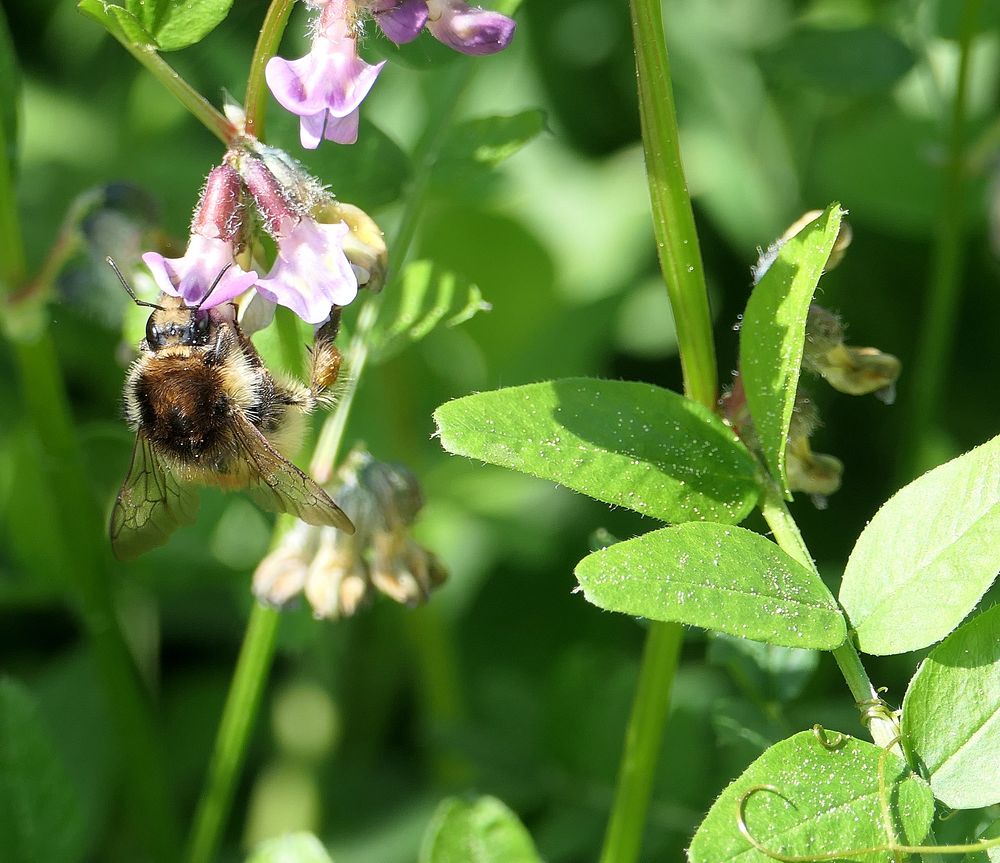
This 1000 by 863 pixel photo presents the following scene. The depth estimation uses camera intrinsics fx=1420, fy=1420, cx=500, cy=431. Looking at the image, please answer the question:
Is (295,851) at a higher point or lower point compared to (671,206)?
lower

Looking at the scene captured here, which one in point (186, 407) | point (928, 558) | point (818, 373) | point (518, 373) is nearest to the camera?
point (928, 558)

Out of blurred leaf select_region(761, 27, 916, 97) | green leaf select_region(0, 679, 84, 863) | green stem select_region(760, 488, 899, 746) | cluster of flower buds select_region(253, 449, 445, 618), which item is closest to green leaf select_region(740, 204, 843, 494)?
green stem select_region(760, 488, 899, 746)

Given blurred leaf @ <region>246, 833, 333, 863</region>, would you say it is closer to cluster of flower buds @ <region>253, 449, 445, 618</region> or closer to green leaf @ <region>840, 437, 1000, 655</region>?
cluster of flower buds @ <region>253, 449, 445, 618</region>

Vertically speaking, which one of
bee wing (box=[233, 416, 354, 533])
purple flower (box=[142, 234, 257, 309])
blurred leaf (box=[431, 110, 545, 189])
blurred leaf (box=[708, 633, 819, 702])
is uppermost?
purple flower (box=[142, 234, 257, 309])

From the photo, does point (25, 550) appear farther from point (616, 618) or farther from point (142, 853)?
point (616, 618)

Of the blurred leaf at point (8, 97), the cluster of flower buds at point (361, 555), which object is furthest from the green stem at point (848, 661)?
the blurred leaf at point (8, 97)

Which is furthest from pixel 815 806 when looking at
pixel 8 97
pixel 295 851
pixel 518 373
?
pixel 518 373

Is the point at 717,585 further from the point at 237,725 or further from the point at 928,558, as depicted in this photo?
the point at 237,725

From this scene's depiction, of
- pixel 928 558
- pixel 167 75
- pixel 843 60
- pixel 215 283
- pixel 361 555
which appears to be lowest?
pixel 361 555
